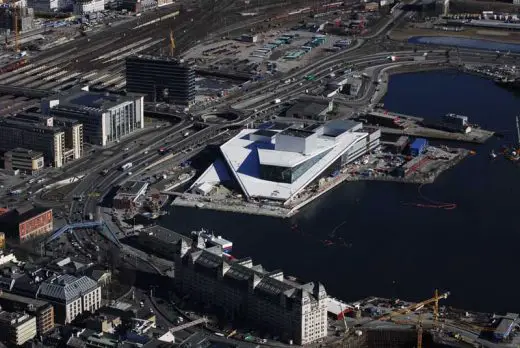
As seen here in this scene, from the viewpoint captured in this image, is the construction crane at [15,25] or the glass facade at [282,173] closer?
the glass facade at [282,173]

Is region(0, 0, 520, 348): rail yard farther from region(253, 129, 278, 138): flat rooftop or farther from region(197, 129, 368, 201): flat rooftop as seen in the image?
region(253, 129, 278, 138): flat rooftop

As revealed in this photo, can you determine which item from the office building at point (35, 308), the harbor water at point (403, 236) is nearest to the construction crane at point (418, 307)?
the harbor water at point (403, 236)

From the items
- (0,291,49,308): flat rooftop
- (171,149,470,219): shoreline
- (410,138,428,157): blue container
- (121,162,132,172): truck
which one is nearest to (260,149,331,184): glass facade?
(171,149,470,219): shoreline

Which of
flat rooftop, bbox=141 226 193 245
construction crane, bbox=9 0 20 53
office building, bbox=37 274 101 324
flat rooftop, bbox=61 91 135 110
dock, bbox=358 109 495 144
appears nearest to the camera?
office building, bbox=37 274 101 324

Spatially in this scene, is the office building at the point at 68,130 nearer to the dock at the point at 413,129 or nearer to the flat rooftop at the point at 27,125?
the flat rooftop at the point at 27,125

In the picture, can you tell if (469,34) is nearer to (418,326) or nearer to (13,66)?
(13,66)

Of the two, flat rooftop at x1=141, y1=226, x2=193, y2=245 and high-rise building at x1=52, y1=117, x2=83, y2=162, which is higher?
high-rise building at x1=52, y1=117, x2=83, y2=162
